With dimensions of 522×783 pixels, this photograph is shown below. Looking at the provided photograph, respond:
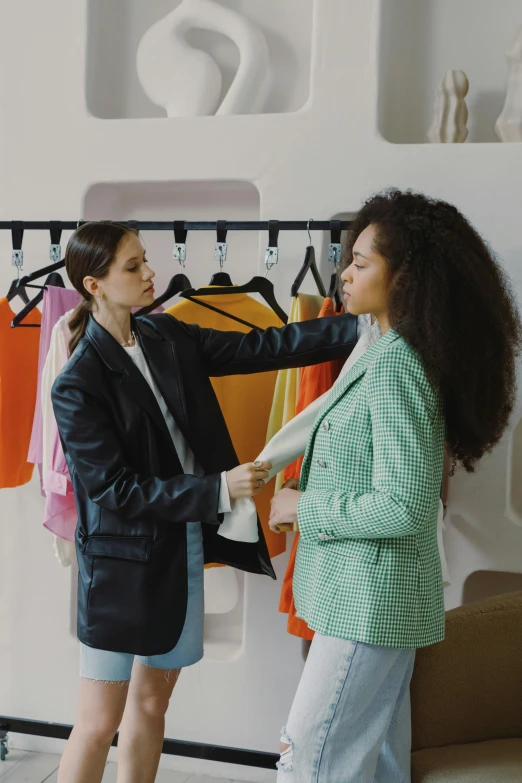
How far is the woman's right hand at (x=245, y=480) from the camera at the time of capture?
64.6 inches

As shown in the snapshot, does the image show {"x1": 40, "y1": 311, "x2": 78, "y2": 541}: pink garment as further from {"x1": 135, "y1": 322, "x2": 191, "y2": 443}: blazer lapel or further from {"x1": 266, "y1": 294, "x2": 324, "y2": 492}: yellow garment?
{"x1": 266, "y1": 294, "x2": 324, "y2": 492}: yellow garment

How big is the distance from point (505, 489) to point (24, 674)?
64.4 inches

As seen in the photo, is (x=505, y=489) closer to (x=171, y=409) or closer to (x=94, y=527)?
(x=171, y=409)

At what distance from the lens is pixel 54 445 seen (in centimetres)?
214

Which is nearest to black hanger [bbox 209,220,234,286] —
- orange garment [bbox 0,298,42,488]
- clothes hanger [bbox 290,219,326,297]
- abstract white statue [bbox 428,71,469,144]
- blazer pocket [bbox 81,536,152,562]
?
clothes hanger [bbox 290,219,326,297]

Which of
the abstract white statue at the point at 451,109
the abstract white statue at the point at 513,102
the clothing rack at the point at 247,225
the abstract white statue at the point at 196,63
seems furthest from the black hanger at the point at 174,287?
the abstract white statue at the point at 513,102

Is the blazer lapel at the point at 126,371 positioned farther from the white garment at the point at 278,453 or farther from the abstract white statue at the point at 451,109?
the abstract white statue at the point at 451,109

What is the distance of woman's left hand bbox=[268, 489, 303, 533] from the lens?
5.00 feet

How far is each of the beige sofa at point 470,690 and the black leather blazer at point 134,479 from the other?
556 millimetres

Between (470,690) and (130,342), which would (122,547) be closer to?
(130,342)

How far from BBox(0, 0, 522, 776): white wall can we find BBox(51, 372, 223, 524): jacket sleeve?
874 millimetres

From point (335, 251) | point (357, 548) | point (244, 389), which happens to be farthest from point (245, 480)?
point (335, 251)

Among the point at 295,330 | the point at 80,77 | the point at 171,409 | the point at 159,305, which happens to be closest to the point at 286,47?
the point at 80,77

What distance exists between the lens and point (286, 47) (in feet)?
8.61
